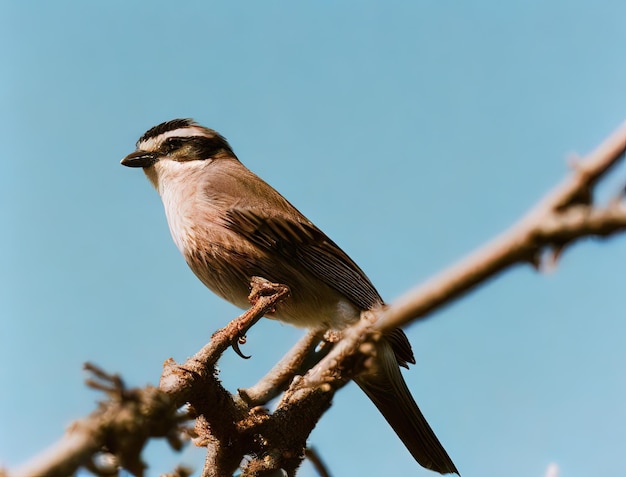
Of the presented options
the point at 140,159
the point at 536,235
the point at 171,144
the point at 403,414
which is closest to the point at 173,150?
the point at 171,144

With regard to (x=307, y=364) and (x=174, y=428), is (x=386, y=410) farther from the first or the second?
(x=174, y=428)

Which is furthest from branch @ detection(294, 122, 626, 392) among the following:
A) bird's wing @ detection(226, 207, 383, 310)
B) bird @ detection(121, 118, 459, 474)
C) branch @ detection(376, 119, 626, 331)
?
bird's wing @ detection(226, 207, 383, 310)

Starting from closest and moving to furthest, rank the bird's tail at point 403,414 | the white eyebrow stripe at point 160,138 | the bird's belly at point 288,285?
the bird's tail at point 403,414, the bird's belly at point 288,285, the white eyebrow stripe at point 160,138

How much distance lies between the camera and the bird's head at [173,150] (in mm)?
6171

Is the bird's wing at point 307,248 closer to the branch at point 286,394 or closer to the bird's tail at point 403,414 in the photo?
the bird's tail at point 403,414

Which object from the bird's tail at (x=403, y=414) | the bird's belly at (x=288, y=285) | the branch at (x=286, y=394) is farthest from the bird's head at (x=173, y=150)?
the branch at (x=286, y=394)

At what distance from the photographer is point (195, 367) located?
301 cm

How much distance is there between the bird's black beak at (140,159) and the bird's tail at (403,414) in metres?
2.78

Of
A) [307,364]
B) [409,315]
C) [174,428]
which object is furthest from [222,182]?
[409,315]

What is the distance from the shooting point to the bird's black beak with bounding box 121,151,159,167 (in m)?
6.17

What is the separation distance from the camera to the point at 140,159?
20.3 feet

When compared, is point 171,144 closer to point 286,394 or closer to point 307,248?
point 307,248

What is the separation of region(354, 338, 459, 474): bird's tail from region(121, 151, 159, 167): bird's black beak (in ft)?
9.13

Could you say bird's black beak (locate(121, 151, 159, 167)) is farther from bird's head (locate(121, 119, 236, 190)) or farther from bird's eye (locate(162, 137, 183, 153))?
bird's eye (locate(162, 137, 183, 153))
